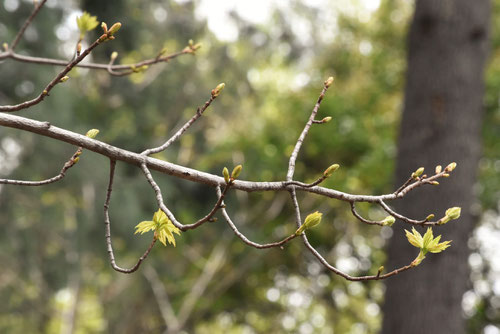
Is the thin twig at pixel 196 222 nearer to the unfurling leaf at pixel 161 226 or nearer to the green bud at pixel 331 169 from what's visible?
the unfurling leaf at pixel 161 226

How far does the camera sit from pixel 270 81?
1094 centimetres

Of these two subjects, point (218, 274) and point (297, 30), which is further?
point (297, 30)

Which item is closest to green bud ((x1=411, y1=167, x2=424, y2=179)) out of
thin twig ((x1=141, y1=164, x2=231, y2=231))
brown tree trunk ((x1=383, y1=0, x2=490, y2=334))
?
thin twig ((x1=141, y1=164, x2=231, y2=231))

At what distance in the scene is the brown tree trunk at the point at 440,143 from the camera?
320 cm

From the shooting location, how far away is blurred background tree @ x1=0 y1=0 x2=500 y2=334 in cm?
641

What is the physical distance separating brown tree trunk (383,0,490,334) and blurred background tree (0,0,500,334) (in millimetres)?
2701

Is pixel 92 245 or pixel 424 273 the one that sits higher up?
pixel 92 245

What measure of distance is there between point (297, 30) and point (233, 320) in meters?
4.02

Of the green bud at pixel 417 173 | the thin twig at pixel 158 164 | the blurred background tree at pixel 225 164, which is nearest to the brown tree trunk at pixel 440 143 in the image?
the green bud at pixel 417 173

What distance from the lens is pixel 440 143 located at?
3.33 meters

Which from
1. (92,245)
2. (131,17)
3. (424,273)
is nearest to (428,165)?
(424,273)

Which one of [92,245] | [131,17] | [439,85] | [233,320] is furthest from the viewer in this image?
[233,320]

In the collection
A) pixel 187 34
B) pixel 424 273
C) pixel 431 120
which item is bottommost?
pixel 424 273

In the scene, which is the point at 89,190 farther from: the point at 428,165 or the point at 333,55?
the point at 428,165
